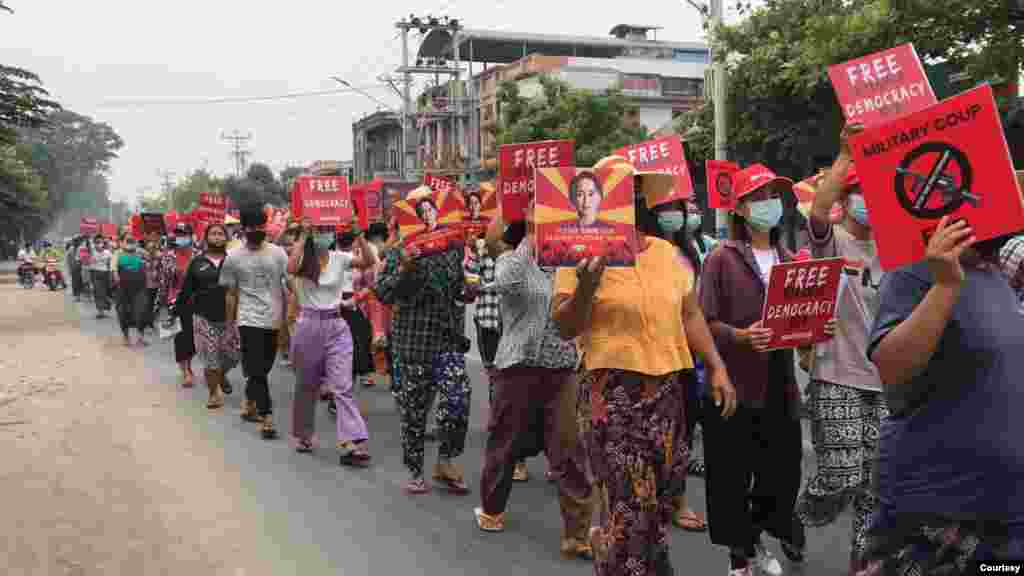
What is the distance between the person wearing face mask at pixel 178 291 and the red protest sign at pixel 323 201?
11.8 feet

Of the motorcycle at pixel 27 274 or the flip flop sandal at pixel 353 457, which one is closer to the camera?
the flip flop sandal at pixel 353 457

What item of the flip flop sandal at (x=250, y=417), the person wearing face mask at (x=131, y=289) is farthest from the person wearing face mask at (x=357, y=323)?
the person wearing face mask at (x=131, y=289)

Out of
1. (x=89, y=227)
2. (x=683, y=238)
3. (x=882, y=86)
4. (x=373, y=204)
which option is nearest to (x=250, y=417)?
(x=373, y=204)

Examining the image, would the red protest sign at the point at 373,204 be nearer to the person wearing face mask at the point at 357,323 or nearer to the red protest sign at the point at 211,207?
the person wearing face mask at the point at 357,323

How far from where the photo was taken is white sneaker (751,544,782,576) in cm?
488

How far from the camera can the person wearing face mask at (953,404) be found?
2549 millimetres

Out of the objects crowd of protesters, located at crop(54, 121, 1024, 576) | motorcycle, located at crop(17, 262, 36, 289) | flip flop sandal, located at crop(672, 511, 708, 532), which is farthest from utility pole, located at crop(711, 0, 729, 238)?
motorcycle, located at crop(17, 262, 36, 289)

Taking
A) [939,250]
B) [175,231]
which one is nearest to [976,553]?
[939,250]

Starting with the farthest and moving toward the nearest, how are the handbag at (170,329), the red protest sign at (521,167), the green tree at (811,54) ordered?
the green tree at (811,54), the handbag at (170,329), the red protest sign at (521,167)

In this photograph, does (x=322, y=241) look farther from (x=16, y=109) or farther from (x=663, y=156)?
(x=16, y=109)

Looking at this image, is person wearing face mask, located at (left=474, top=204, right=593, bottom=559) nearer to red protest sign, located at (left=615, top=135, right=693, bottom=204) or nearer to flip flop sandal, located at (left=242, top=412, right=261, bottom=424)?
red protest sign, located at (left=615, top=135, right=693, bottom=204)

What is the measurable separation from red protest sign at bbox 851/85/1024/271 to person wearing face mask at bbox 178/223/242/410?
325 inches

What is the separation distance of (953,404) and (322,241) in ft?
19.8

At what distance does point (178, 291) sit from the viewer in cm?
1135
